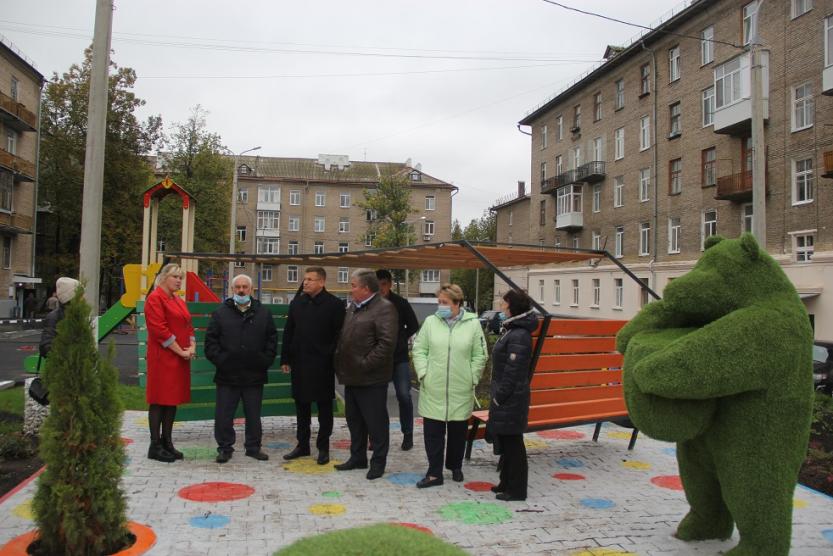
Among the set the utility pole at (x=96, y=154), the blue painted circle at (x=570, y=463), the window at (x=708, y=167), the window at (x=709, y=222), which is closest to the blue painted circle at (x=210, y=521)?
the utility pole at (x=96, y=154)

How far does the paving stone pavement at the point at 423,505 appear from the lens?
4371 mm

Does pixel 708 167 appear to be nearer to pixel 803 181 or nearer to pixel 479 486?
pixel 803 181

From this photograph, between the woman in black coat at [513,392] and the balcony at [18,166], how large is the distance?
3724 centimetres

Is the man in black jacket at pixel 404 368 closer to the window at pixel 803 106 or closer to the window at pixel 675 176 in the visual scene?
the window at pixel 803 106

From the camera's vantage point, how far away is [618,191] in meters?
34.1

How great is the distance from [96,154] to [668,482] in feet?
22.4

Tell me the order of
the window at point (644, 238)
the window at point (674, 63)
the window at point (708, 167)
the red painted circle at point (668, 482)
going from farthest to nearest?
the window at point (644, 238) → the window at point (674, 63) → the window at point (708, 167) → the red painted circle at point (668, 482)

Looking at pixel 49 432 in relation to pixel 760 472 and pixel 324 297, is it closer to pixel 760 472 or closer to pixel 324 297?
pixel 324 297

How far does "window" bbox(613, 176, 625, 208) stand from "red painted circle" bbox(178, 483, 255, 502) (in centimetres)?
3090

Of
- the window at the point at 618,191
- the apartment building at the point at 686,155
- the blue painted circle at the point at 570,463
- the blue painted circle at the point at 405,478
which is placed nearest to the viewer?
the blue painted circle at the point at 405,478

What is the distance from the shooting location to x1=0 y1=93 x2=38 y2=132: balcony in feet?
113

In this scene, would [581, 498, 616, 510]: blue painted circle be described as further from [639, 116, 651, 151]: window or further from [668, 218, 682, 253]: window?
[639, 116, 651, 151]: window

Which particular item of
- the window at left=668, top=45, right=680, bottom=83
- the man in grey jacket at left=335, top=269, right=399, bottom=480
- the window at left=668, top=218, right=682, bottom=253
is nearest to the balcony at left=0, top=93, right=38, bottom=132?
the window at left=668, top=45, right=680, bottom=83

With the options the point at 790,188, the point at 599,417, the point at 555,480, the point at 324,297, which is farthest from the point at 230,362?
the point at 790,188
